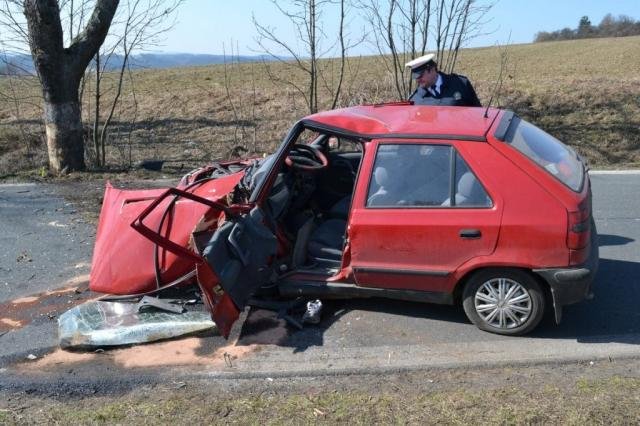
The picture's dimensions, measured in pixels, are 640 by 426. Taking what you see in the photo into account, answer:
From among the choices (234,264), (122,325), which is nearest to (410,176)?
(234,264)

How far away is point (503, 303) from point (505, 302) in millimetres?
16

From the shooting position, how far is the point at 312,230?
17.6 feet

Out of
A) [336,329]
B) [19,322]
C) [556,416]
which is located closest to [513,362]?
[556,416]

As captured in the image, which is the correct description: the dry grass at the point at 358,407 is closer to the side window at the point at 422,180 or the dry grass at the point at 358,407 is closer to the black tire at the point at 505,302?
the black tire at the point at 505,302

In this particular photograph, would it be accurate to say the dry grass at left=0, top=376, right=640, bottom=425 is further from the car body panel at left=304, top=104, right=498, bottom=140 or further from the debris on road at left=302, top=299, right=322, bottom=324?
the car body panel at left=304, top=104, right=498, bottom=140

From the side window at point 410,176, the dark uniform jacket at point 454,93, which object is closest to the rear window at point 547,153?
the side window at point 410,176

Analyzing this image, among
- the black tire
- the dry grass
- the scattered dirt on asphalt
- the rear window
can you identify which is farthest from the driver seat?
the scattered dirt on asphalt

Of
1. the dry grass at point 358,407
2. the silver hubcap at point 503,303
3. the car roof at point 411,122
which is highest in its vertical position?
the car roof at point 411,122

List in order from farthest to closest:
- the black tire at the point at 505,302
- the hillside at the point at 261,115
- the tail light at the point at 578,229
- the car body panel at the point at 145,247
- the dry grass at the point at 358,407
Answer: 1. the hillside at the point at 261,115
2. the car body panel at the point at 145,247
3. the black tire at the point at 505,302
4. the tail light at the point at 578,229
5. the dry grass at the point at 358,407

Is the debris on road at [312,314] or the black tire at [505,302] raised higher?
the black tire at [505,302]

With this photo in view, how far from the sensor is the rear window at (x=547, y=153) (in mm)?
4352

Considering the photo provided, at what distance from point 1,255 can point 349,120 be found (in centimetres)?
420

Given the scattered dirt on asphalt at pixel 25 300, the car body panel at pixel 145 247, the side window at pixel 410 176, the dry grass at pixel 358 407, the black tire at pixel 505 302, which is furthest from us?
the scattered dirt on asphalt at pixel 25 300

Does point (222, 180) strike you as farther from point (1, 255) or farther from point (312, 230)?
Answer: point (1, 255)
